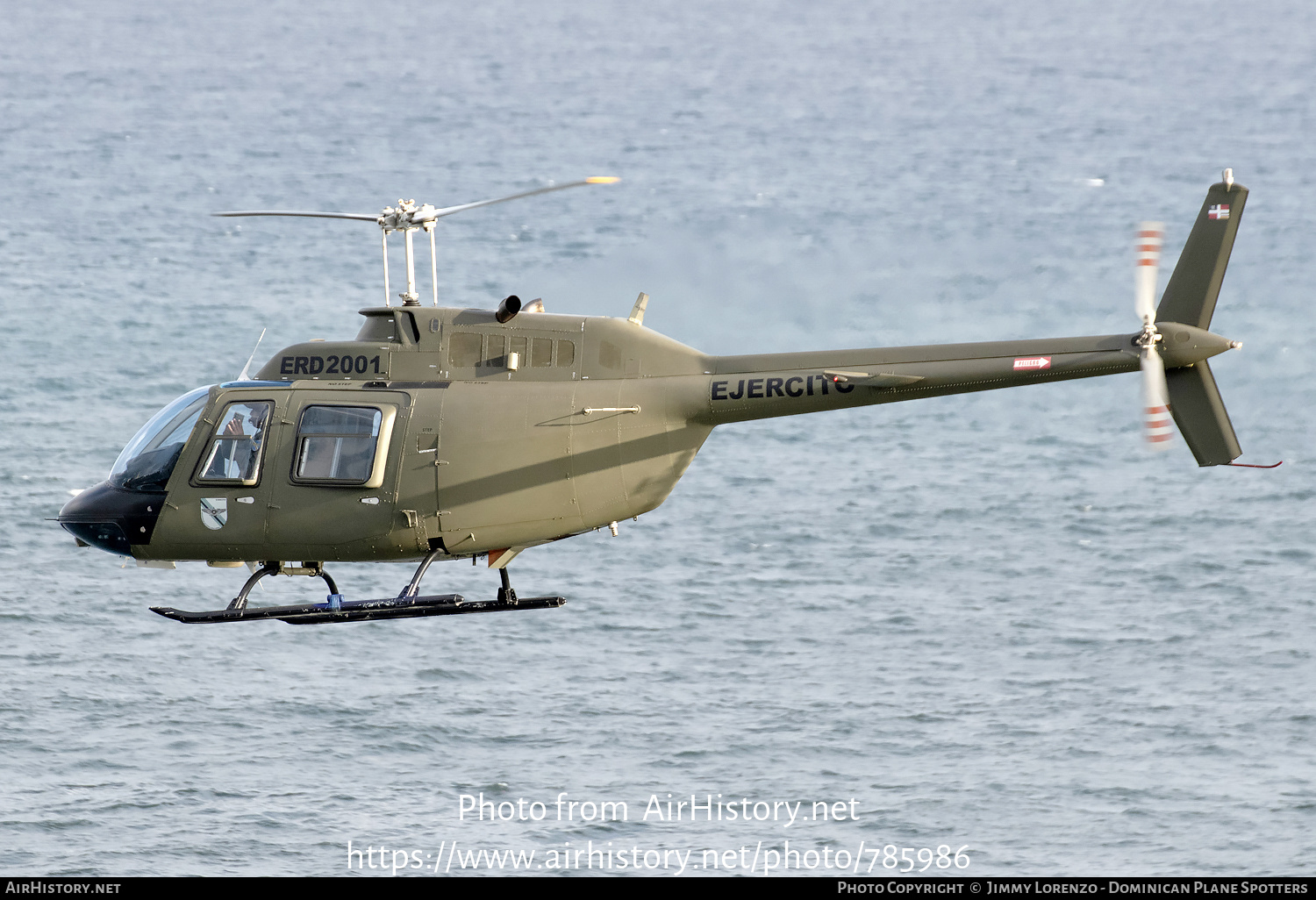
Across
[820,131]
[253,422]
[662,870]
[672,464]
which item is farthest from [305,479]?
[820,131]

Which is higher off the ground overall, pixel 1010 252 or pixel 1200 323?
pixel 1010 252

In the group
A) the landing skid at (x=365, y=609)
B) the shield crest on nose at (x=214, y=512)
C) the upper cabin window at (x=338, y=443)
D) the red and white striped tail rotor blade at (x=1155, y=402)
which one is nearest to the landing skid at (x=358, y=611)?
the landing skid at (x=365, y=609)

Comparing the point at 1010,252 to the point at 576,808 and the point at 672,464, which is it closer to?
the point at 576,808

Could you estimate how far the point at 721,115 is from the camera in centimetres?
17238

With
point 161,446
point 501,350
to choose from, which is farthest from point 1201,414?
point 161,446

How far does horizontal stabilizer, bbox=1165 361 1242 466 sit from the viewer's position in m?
22.4

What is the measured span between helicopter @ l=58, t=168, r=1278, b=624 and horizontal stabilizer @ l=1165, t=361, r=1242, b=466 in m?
0.04

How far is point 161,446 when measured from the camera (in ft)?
80.1

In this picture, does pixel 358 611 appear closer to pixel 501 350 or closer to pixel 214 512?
pixel 214 512

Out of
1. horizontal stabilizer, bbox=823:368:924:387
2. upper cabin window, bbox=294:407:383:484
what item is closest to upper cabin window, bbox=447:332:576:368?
upper cabin window, bbox=294:407:383:484

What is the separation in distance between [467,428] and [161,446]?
444 cm

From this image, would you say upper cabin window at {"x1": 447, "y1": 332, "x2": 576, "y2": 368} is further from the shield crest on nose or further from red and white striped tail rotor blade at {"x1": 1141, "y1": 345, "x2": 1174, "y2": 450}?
red and white striped tail rotor blade at {"x1": 1141, "y1": 345, "x2": 1174, "y2": 450}

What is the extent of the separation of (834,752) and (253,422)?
7942cm

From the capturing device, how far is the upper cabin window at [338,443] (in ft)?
77.4
